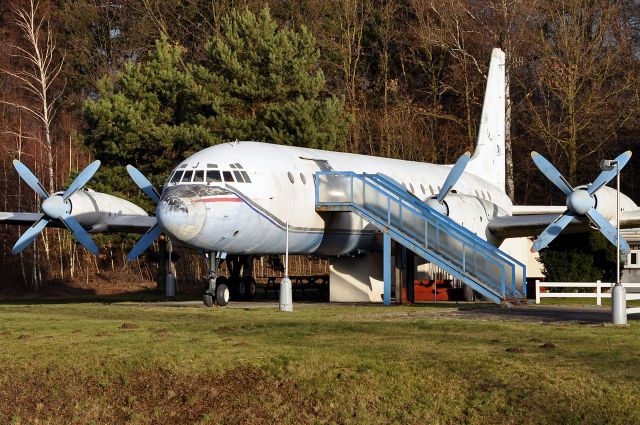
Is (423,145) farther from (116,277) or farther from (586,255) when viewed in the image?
(586,255)

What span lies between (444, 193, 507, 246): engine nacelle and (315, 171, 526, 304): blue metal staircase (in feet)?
6.43

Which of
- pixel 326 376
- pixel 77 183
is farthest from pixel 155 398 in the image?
pixel 77 183

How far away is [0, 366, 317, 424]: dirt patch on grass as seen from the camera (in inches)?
694

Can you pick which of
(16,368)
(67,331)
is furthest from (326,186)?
(16,368)

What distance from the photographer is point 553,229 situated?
33.7 meters

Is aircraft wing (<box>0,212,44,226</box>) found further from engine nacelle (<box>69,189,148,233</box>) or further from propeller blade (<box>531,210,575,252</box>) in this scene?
propeller blade (<box>531,210,575,252</box>)

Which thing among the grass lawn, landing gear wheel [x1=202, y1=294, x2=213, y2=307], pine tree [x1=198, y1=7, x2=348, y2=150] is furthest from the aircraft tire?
pine tree [x1=198, y1=7, x2=348, y2=150]

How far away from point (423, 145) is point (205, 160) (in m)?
32.8

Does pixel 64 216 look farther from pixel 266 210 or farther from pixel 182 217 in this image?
pixel 266 210

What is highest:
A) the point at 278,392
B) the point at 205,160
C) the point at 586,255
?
the point at 205,160

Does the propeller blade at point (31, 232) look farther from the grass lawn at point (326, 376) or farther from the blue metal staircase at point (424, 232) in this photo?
the grass lawn at point (326, 376)

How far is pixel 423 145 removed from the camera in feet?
205

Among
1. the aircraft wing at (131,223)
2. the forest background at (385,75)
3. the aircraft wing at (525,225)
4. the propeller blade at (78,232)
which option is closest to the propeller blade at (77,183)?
the propeller blade at (78,232)

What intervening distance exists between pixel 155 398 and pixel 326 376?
298cm
